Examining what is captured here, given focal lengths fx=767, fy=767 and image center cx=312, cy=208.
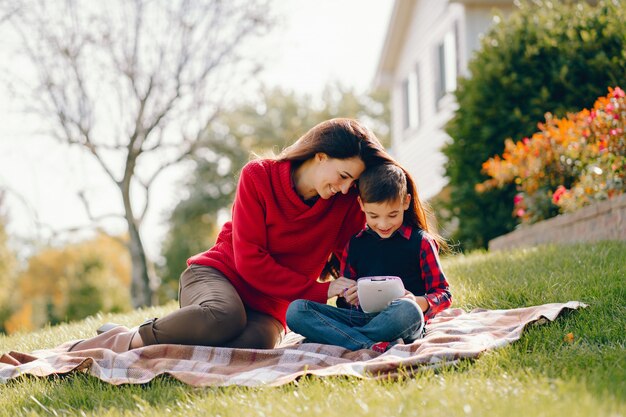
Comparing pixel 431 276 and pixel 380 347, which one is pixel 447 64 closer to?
pixel 431 276

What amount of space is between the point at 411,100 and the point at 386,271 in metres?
13.1

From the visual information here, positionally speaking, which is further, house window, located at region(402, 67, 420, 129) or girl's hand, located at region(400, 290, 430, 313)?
house window, located at region(402, 67, 420, 129)

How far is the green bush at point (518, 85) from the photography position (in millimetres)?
9227

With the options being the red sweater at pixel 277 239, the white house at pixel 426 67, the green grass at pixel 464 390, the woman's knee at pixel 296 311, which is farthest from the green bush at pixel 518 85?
the woman's knee at pixel 296 311

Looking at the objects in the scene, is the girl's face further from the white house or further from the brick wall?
the white house

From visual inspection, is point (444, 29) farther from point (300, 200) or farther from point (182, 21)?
point (300, 200)

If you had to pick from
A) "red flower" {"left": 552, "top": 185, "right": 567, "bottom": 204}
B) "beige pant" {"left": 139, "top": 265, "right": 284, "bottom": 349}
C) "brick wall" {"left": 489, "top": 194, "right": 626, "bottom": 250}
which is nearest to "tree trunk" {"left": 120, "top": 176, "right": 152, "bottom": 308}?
"brick wall" {"left": 489, "top": 194, "right": 626, "bottom": 250}

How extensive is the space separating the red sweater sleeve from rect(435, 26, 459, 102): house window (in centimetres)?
918

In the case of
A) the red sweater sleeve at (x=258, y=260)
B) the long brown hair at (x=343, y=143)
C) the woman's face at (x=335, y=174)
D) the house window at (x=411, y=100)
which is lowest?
the red sweater sleeve at (x=258, y=260)

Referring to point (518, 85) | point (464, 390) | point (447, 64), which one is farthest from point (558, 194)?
point (447, 64)

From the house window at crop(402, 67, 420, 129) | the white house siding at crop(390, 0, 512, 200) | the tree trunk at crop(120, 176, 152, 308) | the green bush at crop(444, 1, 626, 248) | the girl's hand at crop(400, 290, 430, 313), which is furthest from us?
the house window at crop(402, 67, 420, 129)

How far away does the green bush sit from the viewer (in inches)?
363

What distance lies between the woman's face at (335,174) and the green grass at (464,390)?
122cm

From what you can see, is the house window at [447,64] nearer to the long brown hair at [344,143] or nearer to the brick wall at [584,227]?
the brick wall at [584,227]
